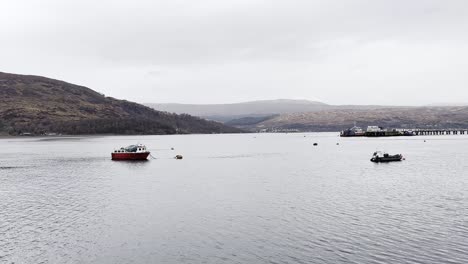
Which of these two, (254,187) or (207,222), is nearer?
(207,222)

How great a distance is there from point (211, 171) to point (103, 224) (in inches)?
2495

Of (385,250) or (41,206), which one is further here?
(41,206)

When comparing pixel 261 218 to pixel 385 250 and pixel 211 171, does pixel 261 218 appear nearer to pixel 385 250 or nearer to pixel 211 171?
pixel 385 250

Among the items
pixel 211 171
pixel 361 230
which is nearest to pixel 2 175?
pixel 211 171

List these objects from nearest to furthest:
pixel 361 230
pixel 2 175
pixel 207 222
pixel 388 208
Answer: pixel 361 230, pixel 207 222, pixel 388 208, pixel 2 175

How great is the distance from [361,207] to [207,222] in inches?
839

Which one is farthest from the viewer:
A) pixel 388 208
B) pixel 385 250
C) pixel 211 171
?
pixel 211 171

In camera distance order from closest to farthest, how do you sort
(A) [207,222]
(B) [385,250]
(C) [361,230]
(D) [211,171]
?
1. (B) [385,250]
2. (C) [361,230]
3. (A) [207,222]
4. (D) [211,171]

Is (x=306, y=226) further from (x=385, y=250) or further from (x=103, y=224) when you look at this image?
(x=103, y=224)

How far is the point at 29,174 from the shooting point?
364ft

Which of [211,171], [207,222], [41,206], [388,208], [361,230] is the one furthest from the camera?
[211,171]

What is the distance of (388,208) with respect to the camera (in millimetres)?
58406

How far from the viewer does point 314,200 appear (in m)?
66.7

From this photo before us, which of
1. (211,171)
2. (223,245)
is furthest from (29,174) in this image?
(223,245)
